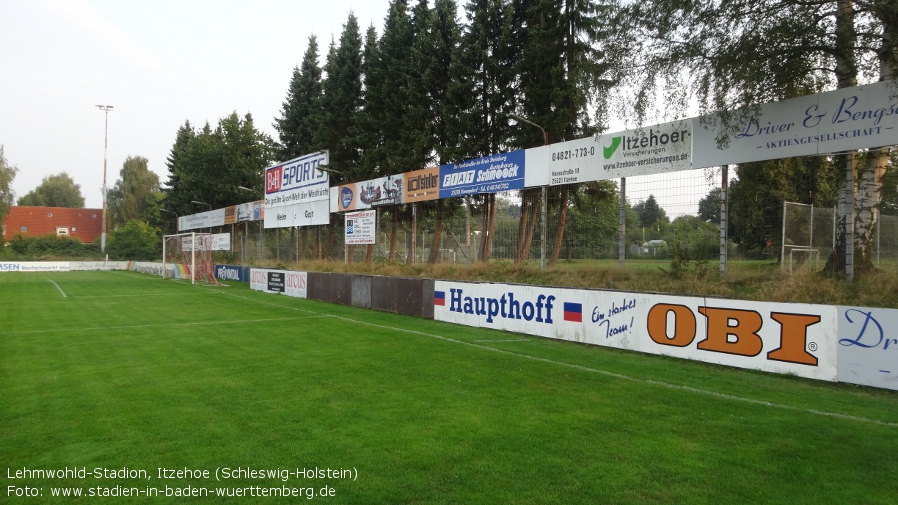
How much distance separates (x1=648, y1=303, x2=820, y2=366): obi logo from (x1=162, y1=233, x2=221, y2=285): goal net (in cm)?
3101

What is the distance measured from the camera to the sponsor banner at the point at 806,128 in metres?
10.4

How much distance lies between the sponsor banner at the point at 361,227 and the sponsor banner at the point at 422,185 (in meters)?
1.65

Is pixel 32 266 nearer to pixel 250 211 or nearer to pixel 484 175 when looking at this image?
pixel 250 211

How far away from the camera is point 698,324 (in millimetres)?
10148

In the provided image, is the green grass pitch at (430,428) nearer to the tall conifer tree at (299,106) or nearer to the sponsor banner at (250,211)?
the sponsor banner at (250,211)

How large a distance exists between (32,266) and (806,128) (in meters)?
71.0

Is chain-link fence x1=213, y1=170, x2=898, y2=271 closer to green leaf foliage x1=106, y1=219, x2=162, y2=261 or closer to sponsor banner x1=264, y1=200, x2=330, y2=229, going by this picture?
sponsor banner x1=264, y1=200, x2=330, y2=229

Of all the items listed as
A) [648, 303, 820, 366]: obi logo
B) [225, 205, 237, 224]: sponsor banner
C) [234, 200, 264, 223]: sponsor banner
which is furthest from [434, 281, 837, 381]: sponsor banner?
[225, 205, 237, 224]: sponsor banner

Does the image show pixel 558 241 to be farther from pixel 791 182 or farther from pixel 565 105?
pixel 565 105

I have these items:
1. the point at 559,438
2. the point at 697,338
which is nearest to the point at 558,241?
the point at 697,338

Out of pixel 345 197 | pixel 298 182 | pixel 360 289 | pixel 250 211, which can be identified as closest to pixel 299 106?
pixel 250 211

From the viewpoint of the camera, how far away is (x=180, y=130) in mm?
80938

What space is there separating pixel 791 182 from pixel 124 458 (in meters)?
13.4

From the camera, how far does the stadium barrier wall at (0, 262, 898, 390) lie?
8078mm
